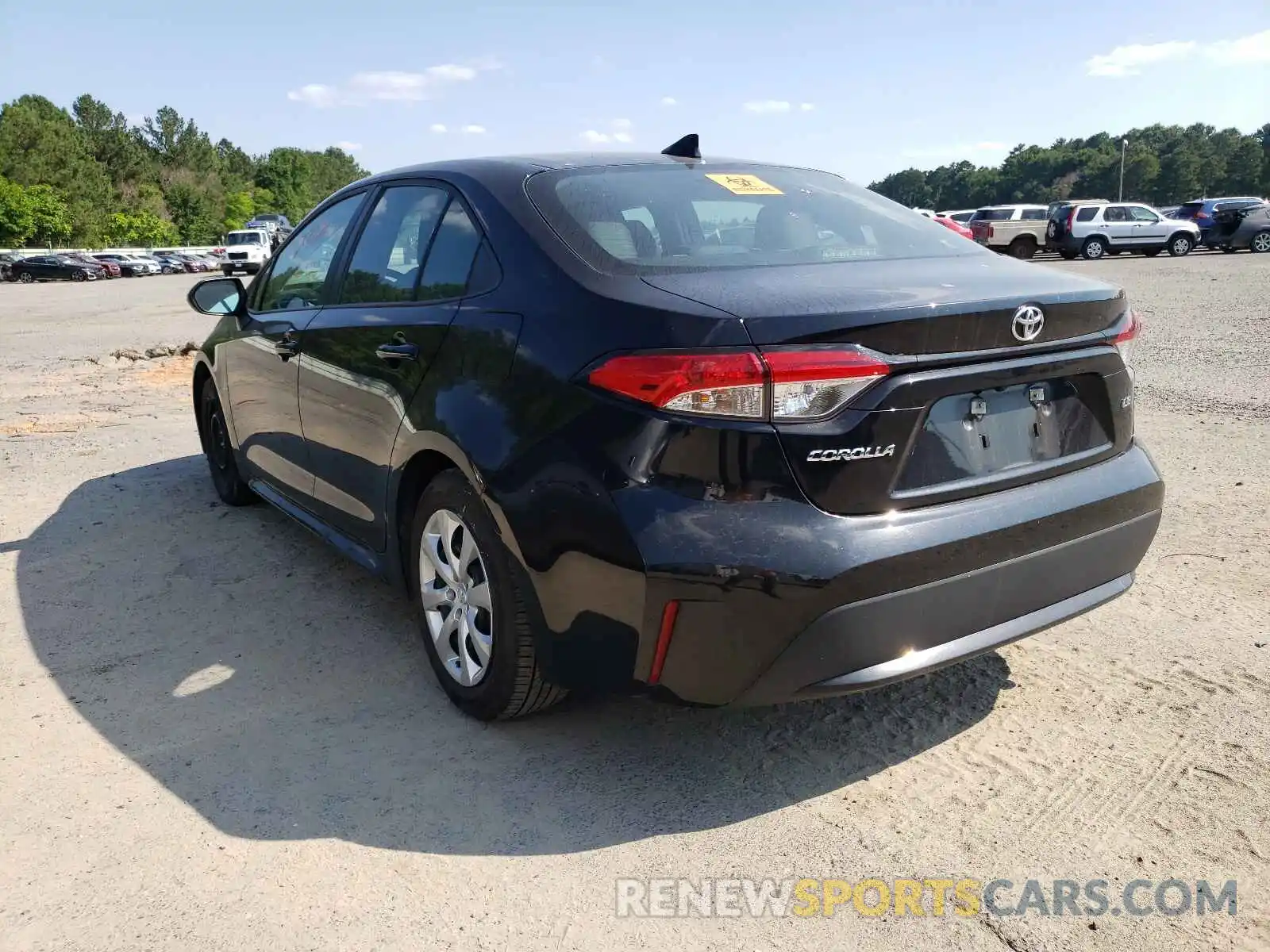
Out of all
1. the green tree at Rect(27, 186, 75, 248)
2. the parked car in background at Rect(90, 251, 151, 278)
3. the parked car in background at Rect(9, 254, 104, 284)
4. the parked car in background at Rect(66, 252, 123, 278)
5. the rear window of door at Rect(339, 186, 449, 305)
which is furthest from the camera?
the green tree at Rect(27, 186, 75, 248)

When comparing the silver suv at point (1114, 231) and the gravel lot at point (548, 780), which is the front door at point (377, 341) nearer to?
the gravel lot at point (548, 780)

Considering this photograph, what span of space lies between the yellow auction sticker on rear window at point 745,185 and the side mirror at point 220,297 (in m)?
2.61

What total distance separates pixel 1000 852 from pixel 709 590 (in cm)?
97

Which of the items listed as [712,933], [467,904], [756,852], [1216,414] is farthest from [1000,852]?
[1216,414]

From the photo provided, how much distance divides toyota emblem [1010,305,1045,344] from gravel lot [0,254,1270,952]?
1.63 ft

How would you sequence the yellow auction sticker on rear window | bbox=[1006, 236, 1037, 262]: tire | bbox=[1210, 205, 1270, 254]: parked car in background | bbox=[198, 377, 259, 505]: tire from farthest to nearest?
bbox=[1006, 236, 1037, 262]: tire, bbox=[1210, 205, 1270, 254]: parked car in background, bbox=[198, 377, 259, 505]: tire, the yellow auction sticker on rear window

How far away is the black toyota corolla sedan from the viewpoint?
7.68 ft

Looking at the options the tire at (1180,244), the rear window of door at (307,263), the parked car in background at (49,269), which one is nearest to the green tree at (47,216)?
the parked car in background at (49,269)

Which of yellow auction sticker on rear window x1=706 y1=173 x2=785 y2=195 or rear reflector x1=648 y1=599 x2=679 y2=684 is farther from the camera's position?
yellow auction sticker on rear window x1=706 y1=173 x2=785 y2=195

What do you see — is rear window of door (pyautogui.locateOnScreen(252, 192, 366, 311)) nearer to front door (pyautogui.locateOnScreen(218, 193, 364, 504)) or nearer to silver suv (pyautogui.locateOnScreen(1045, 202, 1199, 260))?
front door (pyautogui.locateOnScreen(218, 193, 364, 504))

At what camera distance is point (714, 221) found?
3.10 m

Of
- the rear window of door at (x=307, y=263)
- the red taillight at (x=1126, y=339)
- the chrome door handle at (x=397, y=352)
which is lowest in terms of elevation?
the red taillight at (x=1126, y=339)

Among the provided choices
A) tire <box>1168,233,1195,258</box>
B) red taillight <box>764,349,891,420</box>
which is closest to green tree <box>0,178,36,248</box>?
tire <box>1168,233,1195,258</box>

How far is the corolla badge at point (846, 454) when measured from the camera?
7.67ft
